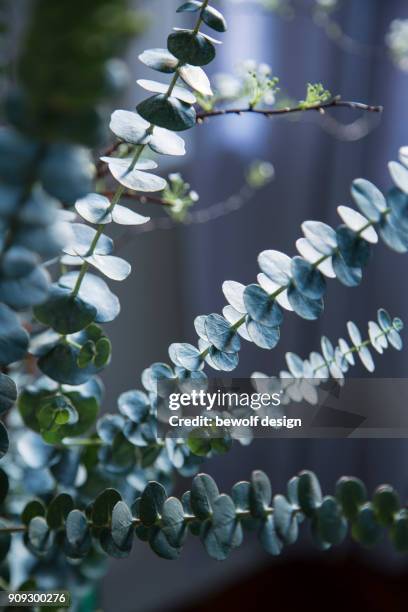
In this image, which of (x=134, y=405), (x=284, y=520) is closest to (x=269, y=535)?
(x=284, y=520)

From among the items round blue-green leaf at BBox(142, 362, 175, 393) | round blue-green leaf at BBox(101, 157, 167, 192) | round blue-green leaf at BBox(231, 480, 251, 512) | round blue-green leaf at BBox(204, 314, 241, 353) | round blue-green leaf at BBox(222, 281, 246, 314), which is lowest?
round blue-green leaf at BBox(231, 480, 251, 512)

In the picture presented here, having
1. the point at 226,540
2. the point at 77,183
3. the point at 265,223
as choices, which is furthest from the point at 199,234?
the point at 77,183

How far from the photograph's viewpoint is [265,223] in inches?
62.0

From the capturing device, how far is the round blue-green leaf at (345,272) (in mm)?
Answer: 349

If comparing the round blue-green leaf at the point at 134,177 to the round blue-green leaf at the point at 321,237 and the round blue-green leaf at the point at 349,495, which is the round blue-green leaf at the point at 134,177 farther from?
the round blue-green leaf at the point at 349,495

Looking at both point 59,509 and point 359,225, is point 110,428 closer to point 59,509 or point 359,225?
point 59,509

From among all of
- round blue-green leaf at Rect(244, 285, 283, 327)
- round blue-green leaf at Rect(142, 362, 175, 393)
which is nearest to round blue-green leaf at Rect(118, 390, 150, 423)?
round blue-green leaf at Rect(142, 362, 175, 393)

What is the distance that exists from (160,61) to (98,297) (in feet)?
0.46

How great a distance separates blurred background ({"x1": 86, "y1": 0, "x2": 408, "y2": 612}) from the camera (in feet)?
4.67

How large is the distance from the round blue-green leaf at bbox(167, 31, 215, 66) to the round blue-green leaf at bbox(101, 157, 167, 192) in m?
0.06

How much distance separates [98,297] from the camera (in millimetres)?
381

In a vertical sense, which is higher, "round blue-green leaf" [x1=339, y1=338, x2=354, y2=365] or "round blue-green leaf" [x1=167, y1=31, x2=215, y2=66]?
"round blue-green leaf" [x1=167, y1=31, x2=215, y2=66]

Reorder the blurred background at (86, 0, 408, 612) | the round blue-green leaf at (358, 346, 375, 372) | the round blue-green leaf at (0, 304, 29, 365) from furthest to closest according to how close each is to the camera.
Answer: the blurred background at (86, 0, 408, 612)
the round blue-green leaf at (358, 346, 375, 372)
the round blue-green leaf at (0, 304, 29, 365)

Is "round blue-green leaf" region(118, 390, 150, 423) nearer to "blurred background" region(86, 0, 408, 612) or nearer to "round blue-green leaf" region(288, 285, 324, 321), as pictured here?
"round blue-green leaf" region(288, 285, 324, 321)
